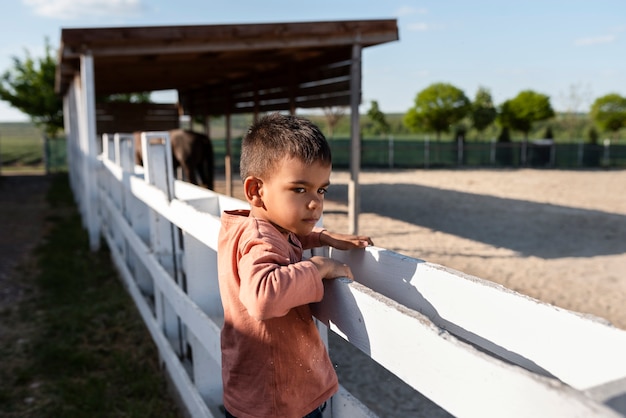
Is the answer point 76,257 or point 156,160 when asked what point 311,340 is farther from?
point 76,257

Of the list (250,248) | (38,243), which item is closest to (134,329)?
(250,248)

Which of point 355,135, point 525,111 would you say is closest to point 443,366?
point 355,135

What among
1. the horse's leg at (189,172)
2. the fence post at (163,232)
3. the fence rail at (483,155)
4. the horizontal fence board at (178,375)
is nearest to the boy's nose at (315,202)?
the horizontal fence board at (178,375)

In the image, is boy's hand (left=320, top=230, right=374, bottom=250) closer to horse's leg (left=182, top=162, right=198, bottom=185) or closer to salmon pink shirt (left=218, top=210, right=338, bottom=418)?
salmon pink shirt (left=218, top=210, right=338, bottom=418)

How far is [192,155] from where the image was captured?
31.5ft

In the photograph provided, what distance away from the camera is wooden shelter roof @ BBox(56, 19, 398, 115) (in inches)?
285

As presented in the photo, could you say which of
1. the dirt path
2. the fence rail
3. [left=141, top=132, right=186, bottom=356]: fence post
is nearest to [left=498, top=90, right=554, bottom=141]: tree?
the fence rail

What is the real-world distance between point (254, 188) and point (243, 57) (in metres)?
8.58

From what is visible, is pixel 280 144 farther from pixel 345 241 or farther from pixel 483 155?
pixel 483 155

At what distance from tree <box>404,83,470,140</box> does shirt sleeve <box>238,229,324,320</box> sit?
115 ft

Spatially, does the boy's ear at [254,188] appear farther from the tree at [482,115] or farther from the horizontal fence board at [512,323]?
the tree at [482,115]

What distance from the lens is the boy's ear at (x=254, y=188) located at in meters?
1.42

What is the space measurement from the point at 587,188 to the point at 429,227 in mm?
9099

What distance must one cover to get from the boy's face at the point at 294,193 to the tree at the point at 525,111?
34684mm
